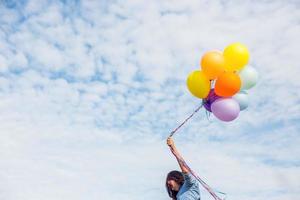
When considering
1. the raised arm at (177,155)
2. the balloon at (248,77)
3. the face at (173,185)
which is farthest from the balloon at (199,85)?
the face at (173,185)

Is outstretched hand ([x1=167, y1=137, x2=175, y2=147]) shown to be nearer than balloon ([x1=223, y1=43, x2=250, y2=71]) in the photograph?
Yes

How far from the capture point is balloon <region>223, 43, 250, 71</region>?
523 centimetres

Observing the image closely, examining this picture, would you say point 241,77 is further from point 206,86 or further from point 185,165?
point 185,165

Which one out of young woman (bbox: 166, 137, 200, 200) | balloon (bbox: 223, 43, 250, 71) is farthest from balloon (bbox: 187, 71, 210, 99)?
young woman (bbox: 166, 137, 200, 200)

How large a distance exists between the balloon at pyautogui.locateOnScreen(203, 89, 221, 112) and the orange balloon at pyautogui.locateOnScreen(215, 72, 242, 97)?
189 mm

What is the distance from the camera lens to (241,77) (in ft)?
17.6

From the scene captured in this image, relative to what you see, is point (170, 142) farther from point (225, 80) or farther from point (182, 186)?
A: point (225, 80)

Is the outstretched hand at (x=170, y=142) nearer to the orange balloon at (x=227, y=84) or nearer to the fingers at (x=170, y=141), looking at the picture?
the fingers at (x=170, y=141)

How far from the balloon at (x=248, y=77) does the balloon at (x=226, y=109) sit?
1.35ft

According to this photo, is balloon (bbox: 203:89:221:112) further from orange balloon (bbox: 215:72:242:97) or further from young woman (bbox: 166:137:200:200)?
young woman (bbox: 166:137:200:200)

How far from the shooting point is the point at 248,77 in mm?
5406

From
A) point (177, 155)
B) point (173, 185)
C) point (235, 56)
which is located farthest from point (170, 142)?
point (235, 56)

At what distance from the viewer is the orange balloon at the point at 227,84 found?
16.5ft

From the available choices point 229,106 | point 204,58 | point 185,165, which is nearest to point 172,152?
point 185,165
